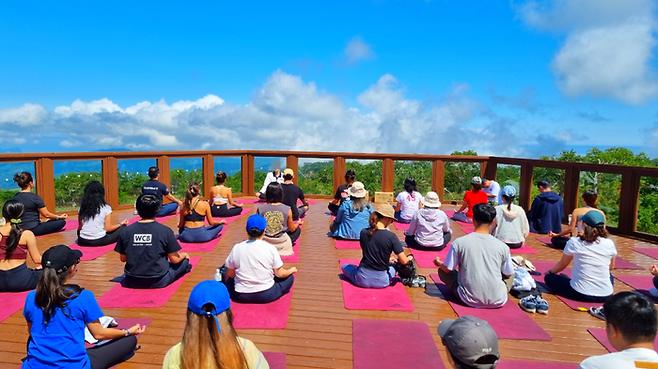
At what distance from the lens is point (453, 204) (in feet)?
40.7

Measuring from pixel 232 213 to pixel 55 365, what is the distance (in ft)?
23.5

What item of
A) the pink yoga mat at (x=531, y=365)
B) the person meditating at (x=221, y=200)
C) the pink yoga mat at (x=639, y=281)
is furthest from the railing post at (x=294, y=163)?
the pink yoga mat at (x=531, y=365)

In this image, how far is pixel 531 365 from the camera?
350 cm

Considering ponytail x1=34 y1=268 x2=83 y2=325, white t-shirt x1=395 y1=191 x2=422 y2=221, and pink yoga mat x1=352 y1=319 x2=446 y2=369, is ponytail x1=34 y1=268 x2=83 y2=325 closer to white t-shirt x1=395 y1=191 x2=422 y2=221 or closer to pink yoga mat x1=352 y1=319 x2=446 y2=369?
pink yoga mat x1=352 y1=319 x2=446 y2=369

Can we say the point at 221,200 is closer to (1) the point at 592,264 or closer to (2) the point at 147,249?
(2) the point at 147,249

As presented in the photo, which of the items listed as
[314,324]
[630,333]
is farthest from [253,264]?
[630,333]

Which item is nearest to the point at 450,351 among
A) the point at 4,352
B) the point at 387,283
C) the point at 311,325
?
the point at 311,325

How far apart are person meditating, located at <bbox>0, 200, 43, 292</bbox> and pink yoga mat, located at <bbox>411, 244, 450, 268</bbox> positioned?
5.12 meters

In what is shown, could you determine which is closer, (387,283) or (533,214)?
(387,283)

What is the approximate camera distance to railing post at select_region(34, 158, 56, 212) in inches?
364

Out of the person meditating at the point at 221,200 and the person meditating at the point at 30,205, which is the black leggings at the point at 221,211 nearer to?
the person meditating at the point at 221,200

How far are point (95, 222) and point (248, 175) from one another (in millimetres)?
6410

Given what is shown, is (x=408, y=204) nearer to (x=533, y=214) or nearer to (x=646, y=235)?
(x=533, y=214)

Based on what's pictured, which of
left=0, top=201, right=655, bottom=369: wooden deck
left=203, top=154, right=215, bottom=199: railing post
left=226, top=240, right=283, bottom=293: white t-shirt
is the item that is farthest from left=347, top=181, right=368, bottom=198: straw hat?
left=203, top=154, right=215, bottom=199: railing post
